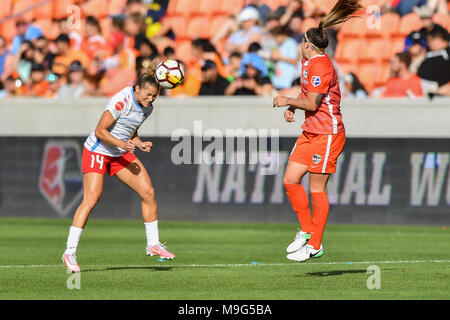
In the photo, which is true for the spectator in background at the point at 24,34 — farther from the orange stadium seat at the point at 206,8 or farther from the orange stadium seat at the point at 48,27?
the orange stadium seat at the point at 206,8

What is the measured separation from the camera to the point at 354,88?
18.8 metres

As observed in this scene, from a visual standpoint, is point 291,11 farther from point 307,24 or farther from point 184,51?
point 184,51

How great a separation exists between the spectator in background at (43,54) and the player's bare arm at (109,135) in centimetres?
1027

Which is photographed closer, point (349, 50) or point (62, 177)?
point (62, 177)

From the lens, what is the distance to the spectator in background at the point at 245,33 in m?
20.2

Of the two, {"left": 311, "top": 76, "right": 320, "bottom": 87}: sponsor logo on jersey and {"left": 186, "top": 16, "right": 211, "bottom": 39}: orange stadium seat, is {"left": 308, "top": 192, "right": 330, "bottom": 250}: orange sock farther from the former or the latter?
{"left": 186, "top": 16, "right": 211, "bottom": 39}: orange stadium seat

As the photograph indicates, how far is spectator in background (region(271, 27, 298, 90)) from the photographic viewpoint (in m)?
19.2

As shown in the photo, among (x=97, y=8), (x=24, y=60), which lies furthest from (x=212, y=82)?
(x=97, y=8)

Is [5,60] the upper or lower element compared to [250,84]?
upper

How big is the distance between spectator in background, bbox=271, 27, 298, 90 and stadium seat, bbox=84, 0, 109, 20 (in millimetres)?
5095

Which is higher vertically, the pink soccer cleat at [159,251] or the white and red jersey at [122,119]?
the white and red jersey at [122,119]

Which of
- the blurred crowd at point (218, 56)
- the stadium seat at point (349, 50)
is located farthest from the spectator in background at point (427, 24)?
the stadium seat at point (349, 50)

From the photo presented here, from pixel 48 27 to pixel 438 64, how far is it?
10.00 meters

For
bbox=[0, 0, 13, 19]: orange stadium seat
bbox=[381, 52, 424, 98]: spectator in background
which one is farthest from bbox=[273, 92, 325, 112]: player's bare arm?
bbox=[0, 0, 13, 19]: orange stadium seat
